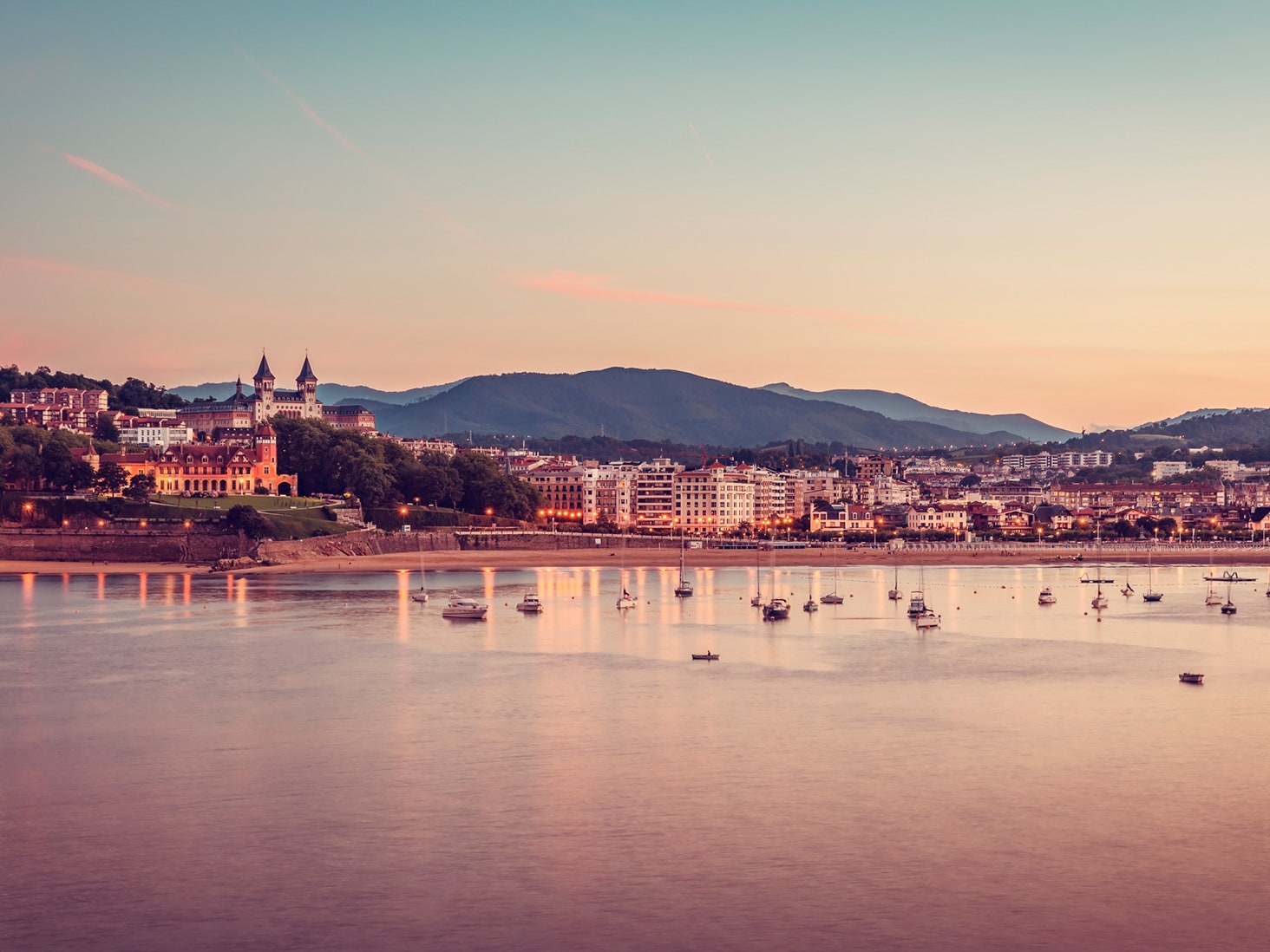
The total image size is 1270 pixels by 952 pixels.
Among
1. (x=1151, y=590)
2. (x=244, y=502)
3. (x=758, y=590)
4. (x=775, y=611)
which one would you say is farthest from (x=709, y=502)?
(x=775, y=611)

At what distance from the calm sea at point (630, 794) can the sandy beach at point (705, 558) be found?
4592cm

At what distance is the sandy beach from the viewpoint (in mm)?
95000

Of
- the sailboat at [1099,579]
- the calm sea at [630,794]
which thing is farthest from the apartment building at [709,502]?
the calm sea at [630,794]

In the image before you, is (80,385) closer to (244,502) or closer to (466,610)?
(244,502)

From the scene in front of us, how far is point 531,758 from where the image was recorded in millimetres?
28453

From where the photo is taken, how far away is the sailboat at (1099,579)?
65250 mm

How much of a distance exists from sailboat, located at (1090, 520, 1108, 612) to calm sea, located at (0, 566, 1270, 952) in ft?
48.2

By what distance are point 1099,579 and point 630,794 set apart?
6305 centimetres

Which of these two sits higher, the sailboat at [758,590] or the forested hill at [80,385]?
the forested hill at [80,385]

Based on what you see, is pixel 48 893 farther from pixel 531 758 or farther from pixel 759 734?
pixel 759 734

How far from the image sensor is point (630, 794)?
2542 centimetres


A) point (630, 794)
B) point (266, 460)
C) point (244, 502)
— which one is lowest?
point (630, 794)

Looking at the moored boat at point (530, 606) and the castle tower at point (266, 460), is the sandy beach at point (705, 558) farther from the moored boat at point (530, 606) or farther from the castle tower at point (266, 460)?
the moored boat at point (530, 606)

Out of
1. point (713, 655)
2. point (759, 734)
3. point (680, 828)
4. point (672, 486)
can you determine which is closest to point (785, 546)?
point (672, 486)
